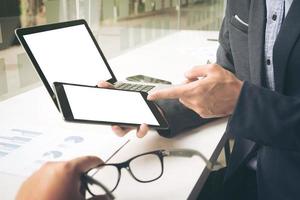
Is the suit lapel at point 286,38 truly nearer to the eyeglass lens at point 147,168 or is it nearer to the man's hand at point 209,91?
the man's hand at point 209,91

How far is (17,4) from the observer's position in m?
1.22

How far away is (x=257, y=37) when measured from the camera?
82 centimetres

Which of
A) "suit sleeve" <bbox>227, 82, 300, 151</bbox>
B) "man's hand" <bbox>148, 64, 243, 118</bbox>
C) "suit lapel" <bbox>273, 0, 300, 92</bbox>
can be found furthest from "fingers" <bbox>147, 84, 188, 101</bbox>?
"suit lapel" <bbox>273, 0, 300, 92</bbox>

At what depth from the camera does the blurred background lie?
1.18 meters

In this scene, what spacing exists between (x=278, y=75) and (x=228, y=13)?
28cm

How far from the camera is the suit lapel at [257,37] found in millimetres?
816

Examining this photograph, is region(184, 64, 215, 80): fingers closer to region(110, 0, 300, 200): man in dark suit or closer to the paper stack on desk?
region(110, 0, 300, 200): man in dark suit

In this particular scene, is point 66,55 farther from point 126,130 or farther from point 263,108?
point 263,108

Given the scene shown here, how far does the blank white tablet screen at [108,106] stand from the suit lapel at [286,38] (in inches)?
10.9

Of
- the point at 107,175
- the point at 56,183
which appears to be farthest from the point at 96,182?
the point at 107,175

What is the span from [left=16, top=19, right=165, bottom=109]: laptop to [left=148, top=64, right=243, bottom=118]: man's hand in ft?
0.82

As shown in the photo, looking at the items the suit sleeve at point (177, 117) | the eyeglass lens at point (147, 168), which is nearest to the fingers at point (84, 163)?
the eyeglass lens at point (147, 168)

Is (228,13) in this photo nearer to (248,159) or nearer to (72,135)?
(248,159)

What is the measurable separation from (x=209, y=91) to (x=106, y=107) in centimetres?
20
